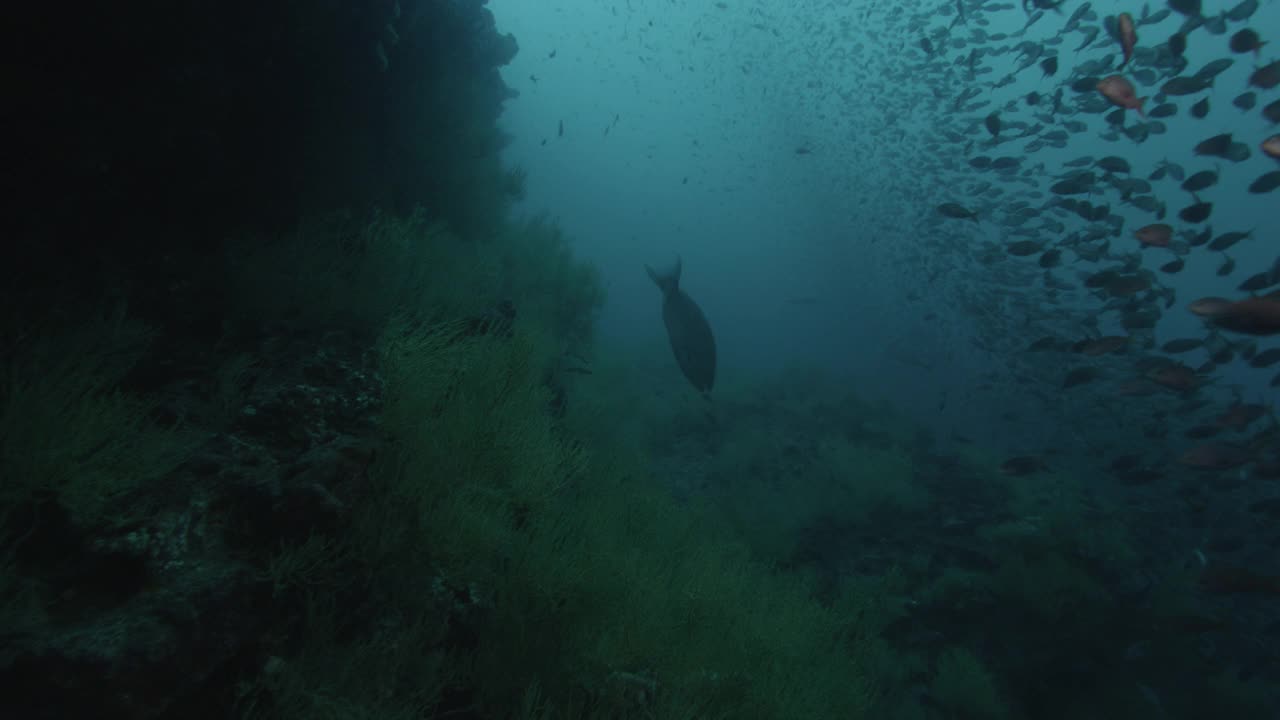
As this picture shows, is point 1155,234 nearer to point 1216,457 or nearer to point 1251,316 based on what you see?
point 1216,457

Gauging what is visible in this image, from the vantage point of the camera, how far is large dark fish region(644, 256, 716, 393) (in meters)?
6.02

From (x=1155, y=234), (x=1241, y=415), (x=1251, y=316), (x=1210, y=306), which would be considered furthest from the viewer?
(x=1241, y=415)

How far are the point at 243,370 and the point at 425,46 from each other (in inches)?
196

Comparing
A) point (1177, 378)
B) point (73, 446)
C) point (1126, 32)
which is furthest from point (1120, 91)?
point (73, 446)

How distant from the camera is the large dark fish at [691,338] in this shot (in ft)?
19.8

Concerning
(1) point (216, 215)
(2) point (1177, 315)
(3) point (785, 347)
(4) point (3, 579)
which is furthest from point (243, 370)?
(2) point (1177, 315)

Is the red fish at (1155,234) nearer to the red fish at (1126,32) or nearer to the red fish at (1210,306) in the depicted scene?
the red fish at (1210,306)

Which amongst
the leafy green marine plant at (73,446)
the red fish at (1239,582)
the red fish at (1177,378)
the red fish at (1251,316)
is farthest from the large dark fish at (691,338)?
the red fish at (1239,582)

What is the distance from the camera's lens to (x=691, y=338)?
605cm

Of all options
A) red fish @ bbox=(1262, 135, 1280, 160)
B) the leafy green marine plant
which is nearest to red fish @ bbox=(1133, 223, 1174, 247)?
red fish @ bbox=(1262, 135, 1280, 160)

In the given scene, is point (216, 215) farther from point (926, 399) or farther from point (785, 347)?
point (785, 347)

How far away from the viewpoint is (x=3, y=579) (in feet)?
5.16

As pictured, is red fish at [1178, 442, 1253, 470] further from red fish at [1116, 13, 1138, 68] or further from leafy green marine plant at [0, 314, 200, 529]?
leafy green marine plant at [0, 314, 200, 529]

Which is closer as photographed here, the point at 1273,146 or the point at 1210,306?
the point at 1210,306
